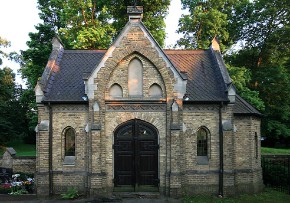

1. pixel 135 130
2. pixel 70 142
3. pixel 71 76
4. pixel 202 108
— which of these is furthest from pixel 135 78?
pixel 70 142

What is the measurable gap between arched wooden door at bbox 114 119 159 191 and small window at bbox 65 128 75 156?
6.76 feet

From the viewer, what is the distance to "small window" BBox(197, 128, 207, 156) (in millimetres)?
14766

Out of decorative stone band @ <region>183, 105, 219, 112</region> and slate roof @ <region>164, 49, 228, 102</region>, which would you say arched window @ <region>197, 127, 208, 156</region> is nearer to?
decorative stone band @ <region>183, 105, 219, 112</region>

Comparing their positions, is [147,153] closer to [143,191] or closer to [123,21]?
[143,191]

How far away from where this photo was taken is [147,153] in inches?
559

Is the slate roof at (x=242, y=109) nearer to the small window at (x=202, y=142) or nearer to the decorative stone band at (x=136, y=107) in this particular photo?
the small window at (x=202, y=142)

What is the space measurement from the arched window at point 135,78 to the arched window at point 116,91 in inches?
17.3

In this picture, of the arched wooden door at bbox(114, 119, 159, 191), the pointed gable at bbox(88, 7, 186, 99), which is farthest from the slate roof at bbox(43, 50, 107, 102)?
the arched wooden door at bbox(114, 119, 159, 191)

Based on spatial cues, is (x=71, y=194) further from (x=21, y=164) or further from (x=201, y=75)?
(x=201, y=75)

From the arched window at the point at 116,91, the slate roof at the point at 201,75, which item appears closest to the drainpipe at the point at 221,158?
the slate roof at the point at 201,75

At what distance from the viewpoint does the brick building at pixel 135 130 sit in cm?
1395

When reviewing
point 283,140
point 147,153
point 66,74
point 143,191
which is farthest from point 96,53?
point 283,140

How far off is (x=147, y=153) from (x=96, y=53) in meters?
7.00

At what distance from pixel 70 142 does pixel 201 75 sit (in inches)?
294
